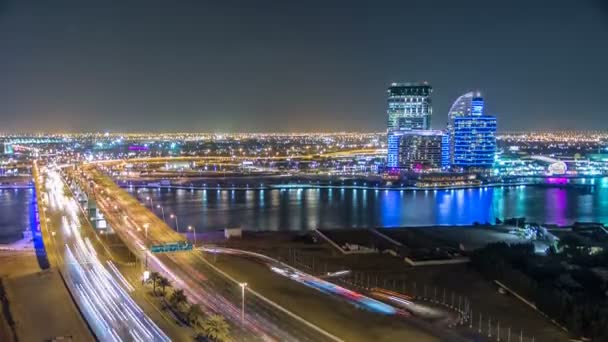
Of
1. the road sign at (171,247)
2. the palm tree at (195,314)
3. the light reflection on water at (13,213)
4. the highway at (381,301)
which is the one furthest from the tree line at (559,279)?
the light reflection on water at (13,213)

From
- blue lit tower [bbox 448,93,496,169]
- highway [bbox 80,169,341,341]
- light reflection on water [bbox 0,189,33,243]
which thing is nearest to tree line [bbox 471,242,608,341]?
highway [bbox 80,169,341,341]

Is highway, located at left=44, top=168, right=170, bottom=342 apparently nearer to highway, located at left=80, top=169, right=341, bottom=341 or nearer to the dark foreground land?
highway, located at left=80, top=169, right=341, bottom=341

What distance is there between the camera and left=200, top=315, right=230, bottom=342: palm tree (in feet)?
15.4

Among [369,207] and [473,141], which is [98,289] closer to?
[369,207]

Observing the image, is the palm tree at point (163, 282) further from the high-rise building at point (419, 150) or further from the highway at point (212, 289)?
the high-rise building at point (419, 150)

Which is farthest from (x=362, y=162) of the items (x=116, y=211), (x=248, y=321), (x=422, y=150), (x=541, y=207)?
(x=248, y=321)

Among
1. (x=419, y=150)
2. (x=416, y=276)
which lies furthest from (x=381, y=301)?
(x=419, y=150)

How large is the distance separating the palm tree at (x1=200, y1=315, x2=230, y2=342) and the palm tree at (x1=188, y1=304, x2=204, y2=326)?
233mm

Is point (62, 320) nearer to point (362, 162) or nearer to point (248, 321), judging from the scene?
point (248, 321)

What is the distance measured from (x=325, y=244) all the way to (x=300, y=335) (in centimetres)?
456

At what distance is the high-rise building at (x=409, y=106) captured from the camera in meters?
30.1

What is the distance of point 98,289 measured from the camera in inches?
255

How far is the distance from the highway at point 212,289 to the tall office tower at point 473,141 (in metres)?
17.4

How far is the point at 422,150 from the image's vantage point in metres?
26.9
